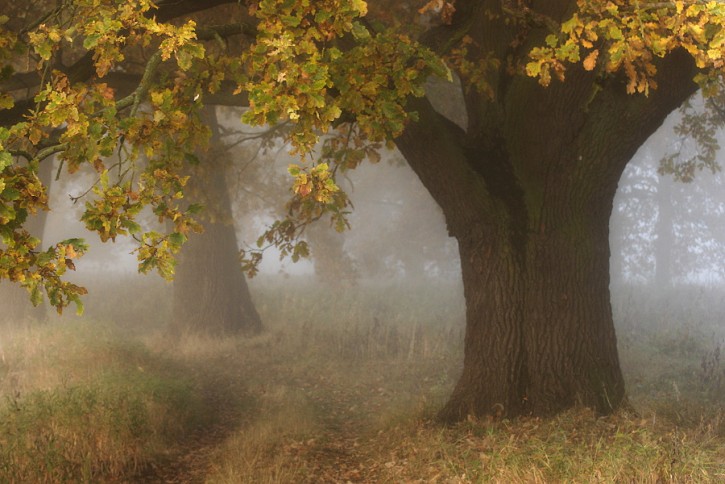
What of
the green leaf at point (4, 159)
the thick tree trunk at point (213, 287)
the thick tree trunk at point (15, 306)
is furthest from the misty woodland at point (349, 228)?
the thick tree trunk at point (15, 306)

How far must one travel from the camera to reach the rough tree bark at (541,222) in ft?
24.5

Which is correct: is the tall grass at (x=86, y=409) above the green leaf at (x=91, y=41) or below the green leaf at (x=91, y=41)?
below

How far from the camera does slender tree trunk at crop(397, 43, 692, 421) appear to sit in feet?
24.5

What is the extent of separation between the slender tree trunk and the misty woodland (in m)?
0.02

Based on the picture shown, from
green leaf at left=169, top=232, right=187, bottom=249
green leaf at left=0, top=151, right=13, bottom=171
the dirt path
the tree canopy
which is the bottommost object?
the dirt path

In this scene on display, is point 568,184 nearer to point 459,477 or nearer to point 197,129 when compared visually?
point 459,477

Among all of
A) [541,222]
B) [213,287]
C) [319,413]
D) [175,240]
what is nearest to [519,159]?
[541,222]

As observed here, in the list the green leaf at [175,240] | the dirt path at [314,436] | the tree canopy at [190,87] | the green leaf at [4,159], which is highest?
the tree canopy at [190,87]

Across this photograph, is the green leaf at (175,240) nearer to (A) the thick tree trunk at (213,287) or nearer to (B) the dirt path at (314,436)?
(B) the dirt path at (314,436)

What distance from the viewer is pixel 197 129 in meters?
6.46

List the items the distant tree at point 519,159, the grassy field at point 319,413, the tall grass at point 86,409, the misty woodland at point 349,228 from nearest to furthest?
the misty woodland at point 349,228 < the grassy field at point 319,413 < the tall grass at point 86,409 < the distant tree at point 519,159

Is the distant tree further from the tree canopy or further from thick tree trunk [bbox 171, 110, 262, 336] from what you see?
thick tree trunk [bbox 171, 110, 262, 336]

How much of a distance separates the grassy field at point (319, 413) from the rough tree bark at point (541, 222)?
1.65ft

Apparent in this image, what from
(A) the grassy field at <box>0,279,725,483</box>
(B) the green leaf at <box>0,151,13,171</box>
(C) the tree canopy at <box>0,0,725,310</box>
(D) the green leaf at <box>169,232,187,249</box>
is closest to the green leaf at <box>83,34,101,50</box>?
(C) the tree canopy at <box>0,0,725,310</box>
